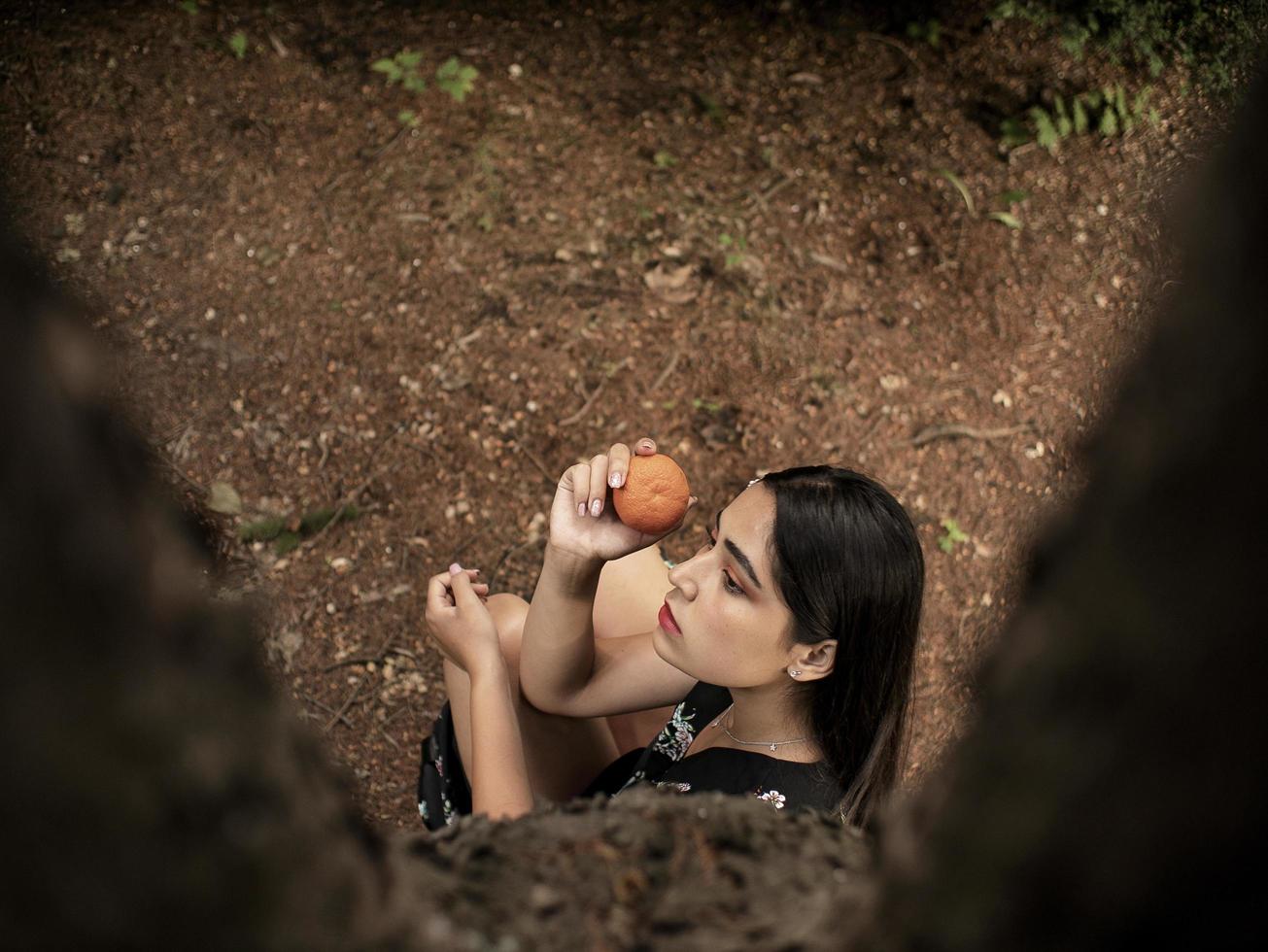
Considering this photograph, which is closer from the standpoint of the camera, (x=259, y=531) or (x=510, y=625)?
(x=510, y=625)

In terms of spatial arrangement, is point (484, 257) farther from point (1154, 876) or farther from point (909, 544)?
point (1154, 876)

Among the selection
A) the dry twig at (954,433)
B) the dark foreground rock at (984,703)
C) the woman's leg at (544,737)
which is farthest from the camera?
the dry twig at (954,433)

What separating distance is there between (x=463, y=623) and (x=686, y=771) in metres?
0.76

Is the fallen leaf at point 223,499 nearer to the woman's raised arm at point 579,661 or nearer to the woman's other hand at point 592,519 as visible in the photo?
the woman's raised arm at point 579,661

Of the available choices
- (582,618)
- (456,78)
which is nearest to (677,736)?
(582,618)

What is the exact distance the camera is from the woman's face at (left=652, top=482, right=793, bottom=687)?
2.51 metres

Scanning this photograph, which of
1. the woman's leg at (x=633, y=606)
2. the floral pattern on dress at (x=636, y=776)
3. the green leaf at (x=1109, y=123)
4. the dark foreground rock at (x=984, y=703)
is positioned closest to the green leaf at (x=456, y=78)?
the woman's leg at (x=633, y=606)

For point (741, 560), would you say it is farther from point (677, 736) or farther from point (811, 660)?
point (677, 736)

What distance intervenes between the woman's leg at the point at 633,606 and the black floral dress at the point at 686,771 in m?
0.16

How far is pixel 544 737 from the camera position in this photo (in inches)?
120

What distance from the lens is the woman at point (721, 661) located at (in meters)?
2.50

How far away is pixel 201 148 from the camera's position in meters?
5.02

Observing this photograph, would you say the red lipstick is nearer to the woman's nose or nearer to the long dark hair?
the woman's nose

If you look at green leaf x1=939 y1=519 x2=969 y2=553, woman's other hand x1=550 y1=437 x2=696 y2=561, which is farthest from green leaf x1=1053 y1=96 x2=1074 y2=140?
woman's other hand x1=550 y1=437 x2=696 y2=561
